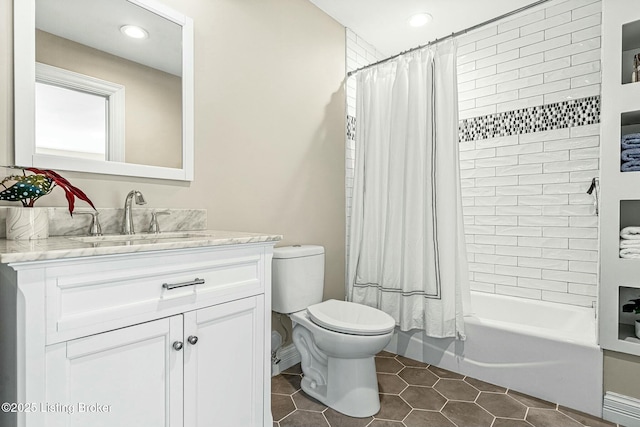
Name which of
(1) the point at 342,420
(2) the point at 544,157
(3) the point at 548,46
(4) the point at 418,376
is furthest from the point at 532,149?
(1) the point at 342,420

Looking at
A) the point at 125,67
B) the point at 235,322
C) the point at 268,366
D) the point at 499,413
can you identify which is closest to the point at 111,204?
the point at 125,67

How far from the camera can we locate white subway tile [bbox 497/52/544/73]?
256cm

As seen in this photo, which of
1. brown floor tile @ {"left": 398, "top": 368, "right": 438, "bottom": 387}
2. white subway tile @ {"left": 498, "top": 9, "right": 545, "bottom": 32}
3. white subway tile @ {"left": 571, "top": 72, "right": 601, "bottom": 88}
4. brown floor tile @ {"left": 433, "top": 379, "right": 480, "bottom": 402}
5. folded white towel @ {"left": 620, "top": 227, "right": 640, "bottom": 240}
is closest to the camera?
folded white towel @ {"left": 620, "top": 227, "right": 640, "bottom": 240}

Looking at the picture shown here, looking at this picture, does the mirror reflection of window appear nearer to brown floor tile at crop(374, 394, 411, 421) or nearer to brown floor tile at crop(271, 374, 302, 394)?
brown floor tile at crop(271, 374, 302, 394)

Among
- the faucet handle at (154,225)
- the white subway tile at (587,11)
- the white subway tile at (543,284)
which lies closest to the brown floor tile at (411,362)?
the white subway tile at (543,284)

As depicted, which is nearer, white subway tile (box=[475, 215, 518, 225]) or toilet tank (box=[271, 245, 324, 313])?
toilet tank (box=[271, 245, 324, 313])

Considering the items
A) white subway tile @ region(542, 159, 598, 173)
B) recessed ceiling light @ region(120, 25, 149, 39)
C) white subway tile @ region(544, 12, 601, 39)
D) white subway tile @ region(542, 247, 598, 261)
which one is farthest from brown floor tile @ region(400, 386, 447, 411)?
white subway tile @ region(544, 12, 601, 39)

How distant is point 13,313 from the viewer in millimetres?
854

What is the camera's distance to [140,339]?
1035mm

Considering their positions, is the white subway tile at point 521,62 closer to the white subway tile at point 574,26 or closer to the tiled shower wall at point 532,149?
the tiled shower wall at point 532,149

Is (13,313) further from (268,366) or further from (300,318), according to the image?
(300,318)

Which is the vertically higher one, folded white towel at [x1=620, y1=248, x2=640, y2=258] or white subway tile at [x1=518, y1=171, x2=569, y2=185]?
white subway tile at [x1=518, y1=171, x2=569, y2=185]

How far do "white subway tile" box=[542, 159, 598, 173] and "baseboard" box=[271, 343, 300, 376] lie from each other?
7.22 ft

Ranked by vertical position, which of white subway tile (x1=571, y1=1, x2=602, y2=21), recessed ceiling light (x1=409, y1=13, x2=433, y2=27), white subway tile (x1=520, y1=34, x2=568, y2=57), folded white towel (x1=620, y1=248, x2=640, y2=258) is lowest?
folded white towel (x1=620, y1=248, x2=640, y2=258)
